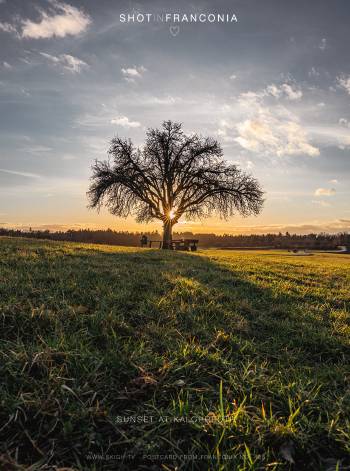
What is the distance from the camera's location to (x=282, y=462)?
164cm

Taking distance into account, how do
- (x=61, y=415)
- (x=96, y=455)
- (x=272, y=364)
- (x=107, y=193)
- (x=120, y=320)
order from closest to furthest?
(x=96, y=455), (x=61, y=415), (x=272, y=364), (x=120, y=320), (x=107, y=193)

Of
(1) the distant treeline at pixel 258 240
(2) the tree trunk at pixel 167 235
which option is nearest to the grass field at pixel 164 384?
(2) the tree trunk at pixel 167 235

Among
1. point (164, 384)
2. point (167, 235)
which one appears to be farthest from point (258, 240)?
point (164, 384)

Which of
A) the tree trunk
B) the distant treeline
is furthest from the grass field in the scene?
the distant treeline

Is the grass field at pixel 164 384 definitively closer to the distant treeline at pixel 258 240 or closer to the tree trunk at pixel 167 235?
the tree trunk at pixel 167 235

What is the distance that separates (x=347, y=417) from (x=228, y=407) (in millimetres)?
952

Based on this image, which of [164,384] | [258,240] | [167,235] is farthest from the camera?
[258,240]

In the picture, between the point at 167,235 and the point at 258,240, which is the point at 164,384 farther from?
the point at 258,240

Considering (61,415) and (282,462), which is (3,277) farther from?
(282,462)

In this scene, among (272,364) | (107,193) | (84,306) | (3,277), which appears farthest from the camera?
(107,193)

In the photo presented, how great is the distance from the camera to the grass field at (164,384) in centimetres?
165

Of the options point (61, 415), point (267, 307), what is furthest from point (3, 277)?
point (267, 307)

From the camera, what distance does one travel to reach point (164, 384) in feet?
7.22

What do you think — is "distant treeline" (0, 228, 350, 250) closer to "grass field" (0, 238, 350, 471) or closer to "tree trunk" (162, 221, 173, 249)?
"tree trunk" (162, 221, 173, 249)
